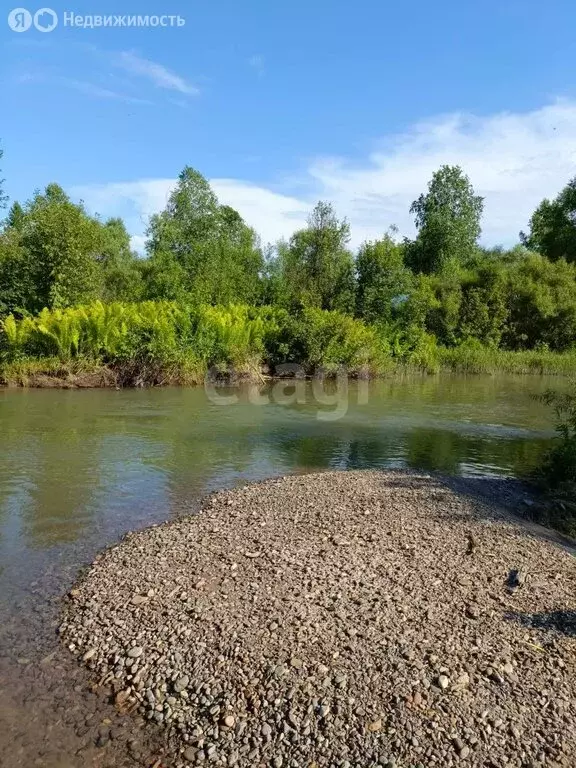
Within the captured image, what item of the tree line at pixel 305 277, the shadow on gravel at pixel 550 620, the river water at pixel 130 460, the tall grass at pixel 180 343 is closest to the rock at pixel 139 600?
the river water at pixel 130 460

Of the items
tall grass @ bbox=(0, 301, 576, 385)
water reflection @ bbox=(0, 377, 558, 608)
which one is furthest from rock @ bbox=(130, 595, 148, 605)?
tall grass @ bbox=(0, 301, 576, 385)

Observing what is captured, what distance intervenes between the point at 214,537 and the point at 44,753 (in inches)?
130

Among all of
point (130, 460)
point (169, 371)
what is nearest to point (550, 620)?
point (130, 460)

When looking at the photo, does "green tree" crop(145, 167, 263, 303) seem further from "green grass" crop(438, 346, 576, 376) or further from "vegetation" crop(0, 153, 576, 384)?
"green grass" crop(438, 346, 576, 376)

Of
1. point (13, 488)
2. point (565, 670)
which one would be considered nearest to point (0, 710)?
point (565, 670)

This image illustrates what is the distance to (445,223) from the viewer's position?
51.7 m

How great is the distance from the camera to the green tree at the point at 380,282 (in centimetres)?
3459

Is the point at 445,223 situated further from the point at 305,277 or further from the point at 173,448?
the point at 173,448

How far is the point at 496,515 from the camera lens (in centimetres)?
803

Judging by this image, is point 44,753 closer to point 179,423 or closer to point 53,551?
point 53,551

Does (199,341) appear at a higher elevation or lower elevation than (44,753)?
higher

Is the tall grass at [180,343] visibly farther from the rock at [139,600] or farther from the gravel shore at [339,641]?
the rock at [139,600]

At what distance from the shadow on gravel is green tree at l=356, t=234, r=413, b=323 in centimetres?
3011

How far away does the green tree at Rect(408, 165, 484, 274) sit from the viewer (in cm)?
5112
